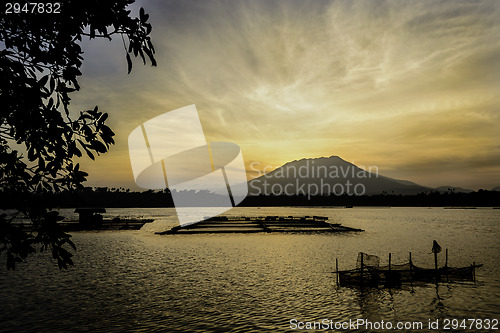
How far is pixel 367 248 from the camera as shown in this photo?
153 ft

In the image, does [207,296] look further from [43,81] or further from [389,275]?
[43,81]

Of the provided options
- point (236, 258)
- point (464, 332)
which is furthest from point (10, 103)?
point (236, 258)

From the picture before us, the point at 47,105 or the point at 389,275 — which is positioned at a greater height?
the point at 47,105

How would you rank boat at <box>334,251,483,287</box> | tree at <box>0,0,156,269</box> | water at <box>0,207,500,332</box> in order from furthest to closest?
1. boat at <box>334,251,483,287</box>
2. water at <box>0,207,500,332</box>
3. tree at <box>0,0,156,269</box>

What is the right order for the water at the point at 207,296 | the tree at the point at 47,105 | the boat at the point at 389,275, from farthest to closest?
the boat at the point at 389,275 → the water at the point at 207,296 → the tree at the point at 47,105

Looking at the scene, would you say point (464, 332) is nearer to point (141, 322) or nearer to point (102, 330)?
point (141, 322)

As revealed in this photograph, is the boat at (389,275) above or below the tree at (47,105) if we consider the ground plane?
below

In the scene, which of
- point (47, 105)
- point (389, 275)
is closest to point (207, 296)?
point (389, 275)

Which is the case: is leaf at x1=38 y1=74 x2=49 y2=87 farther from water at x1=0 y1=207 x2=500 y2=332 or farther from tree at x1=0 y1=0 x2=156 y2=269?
water at x1=0 y1=207 x2=500 y2=332

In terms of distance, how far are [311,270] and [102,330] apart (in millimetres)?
19578

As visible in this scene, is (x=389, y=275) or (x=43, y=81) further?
(x=389, y=275)

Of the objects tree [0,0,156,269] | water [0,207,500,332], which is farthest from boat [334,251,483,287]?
tree [0,0,156,269]

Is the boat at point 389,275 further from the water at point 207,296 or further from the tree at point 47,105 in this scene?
the tree at point 47,105

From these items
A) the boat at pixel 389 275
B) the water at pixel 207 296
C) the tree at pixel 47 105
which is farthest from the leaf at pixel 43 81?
the boat at pixel 389 275
